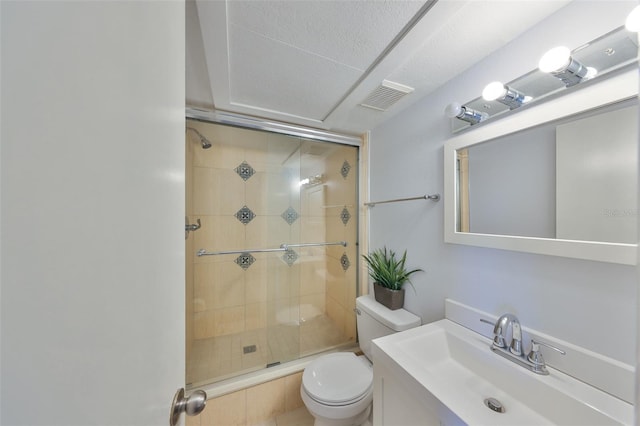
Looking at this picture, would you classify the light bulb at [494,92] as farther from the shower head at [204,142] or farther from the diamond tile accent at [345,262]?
the shower head at [204,142]

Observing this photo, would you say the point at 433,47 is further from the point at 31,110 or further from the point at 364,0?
the point at 31,110

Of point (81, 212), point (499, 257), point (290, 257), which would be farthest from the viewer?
point (290, 257)

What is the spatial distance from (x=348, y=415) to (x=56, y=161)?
Answer: 1.49 metres

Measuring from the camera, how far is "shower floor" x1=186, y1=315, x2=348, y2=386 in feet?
4.86

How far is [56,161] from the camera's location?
0.17 m

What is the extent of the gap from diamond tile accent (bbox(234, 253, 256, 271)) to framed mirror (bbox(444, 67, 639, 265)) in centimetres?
150

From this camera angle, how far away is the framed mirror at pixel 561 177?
65 centimetres

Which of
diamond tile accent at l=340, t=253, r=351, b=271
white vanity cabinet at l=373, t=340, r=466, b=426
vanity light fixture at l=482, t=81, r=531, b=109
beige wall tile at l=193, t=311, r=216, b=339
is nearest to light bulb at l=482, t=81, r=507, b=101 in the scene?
vanity light fixture at l=482, t=81, r=531, b=109

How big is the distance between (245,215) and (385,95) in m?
1.38

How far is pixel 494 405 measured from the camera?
744mm

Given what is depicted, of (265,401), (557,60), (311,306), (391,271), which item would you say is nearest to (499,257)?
(391,271)

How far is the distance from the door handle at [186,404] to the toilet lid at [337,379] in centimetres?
90

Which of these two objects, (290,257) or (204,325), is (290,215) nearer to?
(290,257)

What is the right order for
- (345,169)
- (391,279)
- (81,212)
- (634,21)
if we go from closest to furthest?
(81,212), (634,21), (391,279), (345,169)
